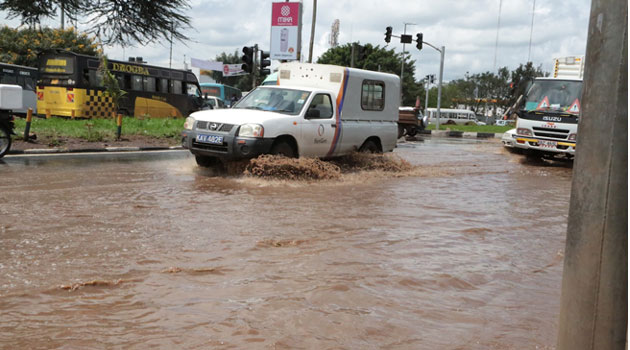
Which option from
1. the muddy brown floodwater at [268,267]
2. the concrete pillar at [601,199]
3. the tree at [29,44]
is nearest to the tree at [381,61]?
the tree at [29,44]

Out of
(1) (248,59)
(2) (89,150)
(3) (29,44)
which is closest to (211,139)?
(2) (89,150)

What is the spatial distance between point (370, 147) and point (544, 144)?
4.75 meters

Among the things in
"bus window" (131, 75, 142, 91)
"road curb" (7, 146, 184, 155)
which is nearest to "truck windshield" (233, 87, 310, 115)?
"road curb" (7, 146, 184, 155)

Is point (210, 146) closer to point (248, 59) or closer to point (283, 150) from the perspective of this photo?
point (283, 150)

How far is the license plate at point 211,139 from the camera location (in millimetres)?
9391

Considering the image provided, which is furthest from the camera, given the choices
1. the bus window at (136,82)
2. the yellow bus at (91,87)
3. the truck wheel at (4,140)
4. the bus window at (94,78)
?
the bus window at (136,82)

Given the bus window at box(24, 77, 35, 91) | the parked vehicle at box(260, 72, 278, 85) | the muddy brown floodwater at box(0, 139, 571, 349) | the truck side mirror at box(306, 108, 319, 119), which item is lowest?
the muddy brown floodwater at box(0, 139, 571, 349)

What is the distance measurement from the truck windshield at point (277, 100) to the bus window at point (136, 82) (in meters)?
14.2

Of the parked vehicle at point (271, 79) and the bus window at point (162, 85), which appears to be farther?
the bus window at point (162, 85)

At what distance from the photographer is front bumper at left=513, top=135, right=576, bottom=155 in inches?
544

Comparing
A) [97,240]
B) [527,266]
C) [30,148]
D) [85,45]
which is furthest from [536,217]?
[85,45]

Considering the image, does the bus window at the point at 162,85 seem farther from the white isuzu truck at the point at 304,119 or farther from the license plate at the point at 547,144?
the license plate at the point at 547,144

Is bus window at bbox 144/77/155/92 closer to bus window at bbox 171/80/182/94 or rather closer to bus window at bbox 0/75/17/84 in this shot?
bus window at bbox 171/80/182/94

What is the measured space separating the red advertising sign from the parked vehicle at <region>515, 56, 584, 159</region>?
52.4ft
